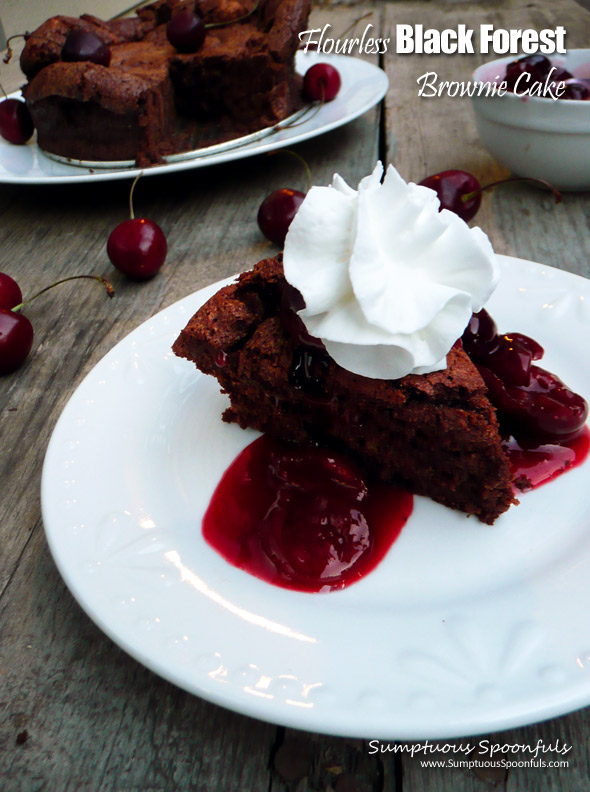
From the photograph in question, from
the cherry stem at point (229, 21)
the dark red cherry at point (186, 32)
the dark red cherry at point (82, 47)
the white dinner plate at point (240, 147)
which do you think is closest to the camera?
the white dinner plate at point (240, 147)

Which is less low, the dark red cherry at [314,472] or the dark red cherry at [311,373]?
the dark red cherry at [311,373]

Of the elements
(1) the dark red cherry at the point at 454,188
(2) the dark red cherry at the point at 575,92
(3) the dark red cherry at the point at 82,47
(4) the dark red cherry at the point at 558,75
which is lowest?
(1) the dark red cherry at the point at 454,188

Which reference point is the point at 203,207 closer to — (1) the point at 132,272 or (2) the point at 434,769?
(1) the point at 132,272

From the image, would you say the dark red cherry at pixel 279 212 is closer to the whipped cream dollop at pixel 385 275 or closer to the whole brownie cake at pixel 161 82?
the whole brownie cake at pixel 161 82

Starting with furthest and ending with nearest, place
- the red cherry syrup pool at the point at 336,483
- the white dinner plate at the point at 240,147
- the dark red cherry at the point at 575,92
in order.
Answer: the white dinner plate at the point at 240,147, the dark red cherry at the point at 575,92, the red cherry syrup pool at the point at 336,483

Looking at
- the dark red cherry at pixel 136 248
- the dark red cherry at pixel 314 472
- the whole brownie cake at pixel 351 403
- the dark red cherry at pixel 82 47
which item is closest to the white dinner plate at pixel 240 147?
the dark red cherry at pixel 136 248

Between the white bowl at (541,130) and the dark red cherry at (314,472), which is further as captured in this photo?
the white bowl at (541,130)

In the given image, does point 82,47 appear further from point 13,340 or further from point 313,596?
point 313,596
